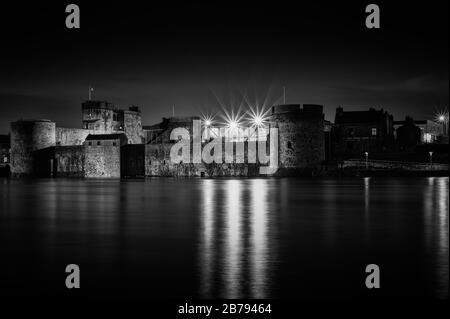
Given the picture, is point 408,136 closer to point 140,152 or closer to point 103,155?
point 140,152

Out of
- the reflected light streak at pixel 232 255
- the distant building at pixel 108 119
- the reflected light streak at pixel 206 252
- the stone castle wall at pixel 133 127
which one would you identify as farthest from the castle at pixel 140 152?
the reflected light streak at pixel 232 255

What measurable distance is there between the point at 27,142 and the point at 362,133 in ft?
94.0

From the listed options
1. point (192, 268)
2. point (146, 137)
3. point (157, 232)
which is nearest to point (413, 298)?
point (192, 268)

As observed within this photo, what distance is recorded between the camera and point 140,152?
1719 inches

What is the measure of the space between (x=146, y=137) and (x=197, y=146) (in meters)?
22.2

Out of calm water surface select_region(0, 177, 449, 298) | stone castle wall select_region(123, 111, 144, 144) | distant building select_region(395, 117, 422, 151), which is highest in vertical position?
stone castle wall select_region(123, 111, 144, 144)

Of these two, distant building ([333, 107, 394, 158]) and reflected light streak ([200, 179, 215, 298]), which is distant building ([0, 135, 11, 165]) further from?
reflected light streak ([200, 179, 215, 298])

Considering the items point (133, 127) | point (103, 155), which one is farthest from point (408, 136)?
point (133, 127)

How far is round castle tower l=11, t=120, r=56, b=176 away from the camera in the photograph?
4678 centimetres

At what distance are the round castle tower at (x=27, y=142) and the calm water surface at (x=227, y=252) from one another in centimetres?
3576

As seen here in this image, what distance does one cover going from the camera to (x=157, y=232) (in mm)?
9164

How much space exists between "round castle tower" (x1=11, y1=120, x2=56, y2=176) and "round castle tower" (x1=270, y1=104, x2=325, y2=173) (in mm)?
21925

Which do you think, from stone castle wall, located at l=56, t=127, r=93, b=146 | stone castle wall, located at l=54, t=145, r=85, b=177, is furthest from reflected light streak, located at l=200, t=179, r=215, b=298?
stone castle wall, located at l=56, t=127, r=93, b=146
